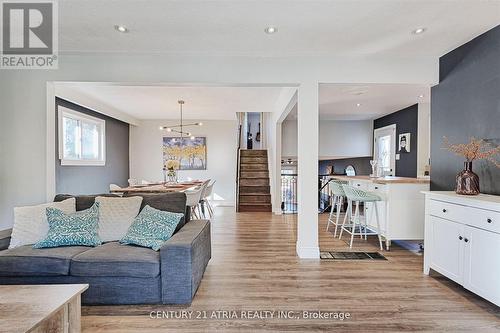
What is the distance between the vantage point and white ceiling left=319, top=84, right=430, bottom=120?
457cm

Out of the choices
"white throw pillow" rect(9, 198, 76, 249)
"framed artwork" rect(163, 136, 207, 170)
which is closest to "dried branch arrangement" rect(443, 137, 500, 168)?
"white throw pillow" rect(9, 198, 76, 249)

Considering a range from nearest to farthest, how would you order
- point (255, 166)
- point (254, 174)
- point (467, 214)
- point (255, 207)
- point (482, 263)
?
point (482, 263)
point (467, 214)
point (255, 207)
point (254, 174)
point (255, 166)

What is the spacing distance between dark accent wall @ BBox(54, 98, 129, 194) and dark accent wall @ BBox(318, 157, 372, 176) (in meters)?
6.10

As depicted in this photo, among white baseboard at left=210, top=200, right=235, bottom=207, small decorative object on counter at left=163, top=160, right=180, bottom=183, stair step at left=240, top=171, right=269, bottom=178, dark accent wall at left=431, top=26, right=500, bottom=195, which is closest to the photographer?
dark accent wall at left=431, top=26, right=500, bottom=195

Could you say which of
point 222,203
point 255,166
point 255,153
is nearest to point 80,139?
point 222,203

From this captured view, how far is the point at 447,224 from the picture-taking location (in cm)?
277

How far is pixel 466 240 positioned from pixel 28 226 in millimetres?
3996

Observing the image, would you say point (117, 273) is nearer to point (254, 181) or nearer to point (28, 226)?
point (28, 226)

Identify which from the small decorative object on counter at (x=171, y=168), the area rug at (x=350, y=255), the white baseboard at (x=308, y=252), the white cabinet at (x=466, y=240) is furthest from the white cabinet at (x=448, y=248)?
the small decorative object on counter at (x=171, y=168)

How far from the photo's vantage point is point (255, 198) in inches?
301

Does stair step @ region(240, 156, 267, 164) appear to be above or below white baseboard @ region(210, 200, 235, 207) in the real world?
above

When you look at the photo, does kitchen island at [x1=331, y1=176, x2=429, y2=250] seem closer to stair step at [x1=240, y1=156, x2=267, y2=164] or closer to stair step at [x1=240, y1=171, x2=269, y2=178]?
stair step at [x1=240, y1=171, x2=269, y2=178]

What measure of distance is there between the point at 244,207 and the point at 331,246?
360 cm

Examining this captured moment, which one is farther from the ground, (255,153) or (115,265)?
(255,153)
